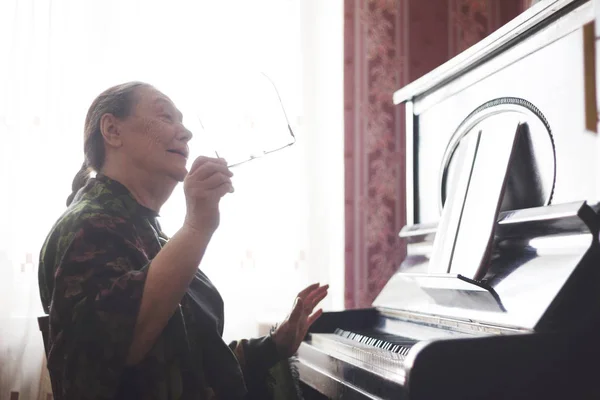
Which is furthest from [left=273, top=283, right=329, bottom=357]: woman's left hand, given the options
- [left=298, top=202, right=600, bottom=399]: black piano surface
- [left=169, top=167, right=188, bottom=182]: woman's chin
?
[left=169, top=167, right=188, bottom=182]: woman's chin

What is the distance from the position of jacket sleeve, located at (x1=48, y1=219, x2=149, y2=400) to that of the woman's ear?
289 mm

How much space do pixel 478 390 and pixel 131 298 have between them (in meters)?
0.66

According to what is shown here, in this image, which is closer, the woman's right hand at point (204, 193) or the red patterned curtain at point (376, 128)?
the woman's right hand at point (204, 193)

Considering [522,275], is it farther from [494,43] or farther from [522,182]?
[494,43]

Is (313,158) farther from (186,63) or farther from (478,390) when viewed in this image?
(478,390)

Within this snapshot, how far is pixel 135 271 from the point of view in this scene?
1.14 meters

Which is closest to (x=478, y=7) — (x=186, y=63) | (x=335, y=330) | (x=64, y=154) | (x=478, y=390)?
(x=186, y=63)

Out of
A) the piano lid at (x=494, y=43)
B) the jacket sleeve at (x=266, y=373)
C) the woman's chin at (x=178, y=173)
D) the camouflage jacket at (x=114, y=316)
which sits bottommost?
the jacket sleeve at (x=266, y=373)

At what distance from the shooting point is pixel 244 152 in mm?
1350

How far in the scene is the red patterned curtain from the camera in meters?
2.65

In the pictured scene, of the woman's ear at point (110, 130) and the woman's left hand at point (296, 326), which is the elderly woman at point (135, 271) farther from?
the woman's left hand at point (296, 326)

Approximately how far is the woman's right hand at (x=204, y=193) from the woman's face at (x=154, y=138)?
0.18 meters

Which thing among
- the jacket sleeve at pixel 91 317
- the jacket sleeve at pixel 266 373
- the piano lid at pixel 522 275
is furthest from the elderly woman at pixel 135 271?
the piano lid at pixel 522 275

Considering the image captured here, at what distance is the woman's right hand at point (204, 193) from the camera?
1173 millimetres
